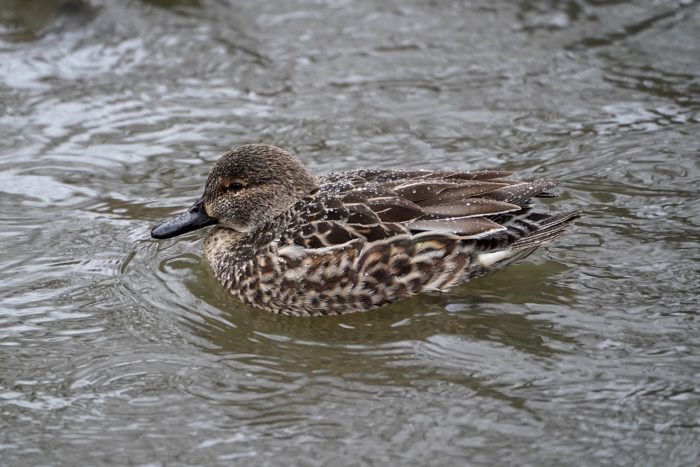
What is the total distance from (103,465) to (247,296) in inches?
79.3

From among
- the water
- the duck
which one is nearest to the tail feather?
the duck

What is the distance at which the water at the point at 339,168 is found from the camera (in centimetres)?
579

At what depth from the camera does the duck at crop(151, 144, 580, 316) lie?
6.97 meters

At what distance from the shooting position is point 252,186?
7.71 m

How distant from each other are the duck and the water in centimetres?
18

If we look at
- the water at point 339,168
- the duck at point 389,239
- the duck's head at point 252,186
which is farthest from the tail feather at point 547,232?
the duck's head at point 252,186

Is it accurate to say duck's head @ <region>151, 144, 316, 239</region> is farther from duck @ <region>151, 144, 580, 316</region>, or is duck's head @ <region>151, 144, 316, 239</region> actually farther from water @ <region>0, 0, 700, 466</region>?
water @ <region>0, 0, 700, 466</region>

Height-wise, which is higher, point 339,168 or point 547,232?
point 339,168

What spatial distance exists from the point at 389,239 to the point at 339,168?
231 cm

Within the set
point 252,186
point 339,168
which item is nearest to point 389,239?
point 252,186

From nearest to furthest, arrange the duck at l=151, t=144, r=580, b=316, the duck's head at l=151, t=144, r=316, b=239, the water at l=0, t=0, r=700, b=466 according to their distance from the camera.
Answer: the water at l=0, t=0, r=700, b=466 < the duck at l=151, t=144, r=580, b=316 < the duck's head at l=151, t=144, r=316, b=239

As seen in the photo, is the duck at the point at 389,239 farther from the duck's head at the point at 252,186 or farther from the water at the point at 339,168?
the duck's head at the point at 252,186

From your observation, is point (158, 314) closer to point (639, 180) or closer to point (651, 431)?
point (651, 431)

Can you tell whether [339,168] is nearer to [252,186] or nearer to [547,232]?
[252,186]
